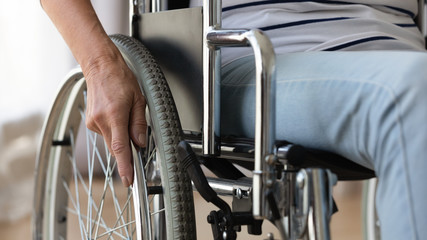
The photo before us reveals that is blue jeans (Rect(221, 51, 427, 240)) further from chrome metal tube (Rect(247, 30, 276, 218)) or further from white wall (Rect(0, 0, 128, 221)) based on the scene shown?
white wall (Rect(0, 0, 128, 221))

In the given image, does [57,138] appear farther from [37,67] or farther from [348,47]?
[37,67]

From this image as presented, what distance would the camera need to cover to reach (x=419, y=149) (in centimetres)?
55

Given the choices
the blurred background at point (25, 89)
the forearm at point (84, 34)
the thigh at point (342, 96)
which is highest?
the forearm at point (84, 34)

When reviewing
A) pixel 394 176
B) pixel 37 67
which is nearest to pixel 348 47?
pixel 394 176

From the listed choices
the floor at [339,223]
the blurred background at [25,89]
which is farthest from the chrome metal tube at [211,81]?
the blurred background at [25,89]

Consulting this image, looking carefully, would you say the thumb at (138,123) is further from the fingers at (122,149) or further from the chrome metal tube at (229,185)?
the chrome metal tube at (229,185)

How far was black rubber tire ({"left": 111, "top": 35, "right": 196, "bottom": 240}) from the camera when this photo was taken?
2.62 ft

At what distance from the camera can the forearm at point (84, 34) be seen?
0.82 metres

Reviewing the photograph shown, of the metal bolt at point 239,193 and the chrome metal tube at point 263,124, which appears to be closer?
the chrome metal tube at point 263,124

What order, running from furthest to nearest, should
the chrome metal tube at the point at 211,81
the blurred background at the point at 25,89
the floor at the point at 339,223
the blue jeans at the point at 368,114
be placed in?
the blurred background at the point at 25,89 < the floor at the point at 339,223 < the chrome metal tube at the point at 211,81 < the blue jeans at the point at 368,114

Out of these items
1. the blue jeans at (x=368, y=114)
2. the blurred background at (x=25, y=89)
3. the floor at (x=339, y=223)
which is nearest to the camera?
the blue jeans at (x=368, y=114)

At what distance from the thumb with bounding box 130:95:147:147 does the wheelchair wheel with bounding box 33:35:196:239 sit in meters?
0.01

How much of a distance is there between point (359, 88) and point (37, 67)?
8.83 feet

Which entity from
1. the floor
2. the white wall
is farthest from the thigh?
the white wall
